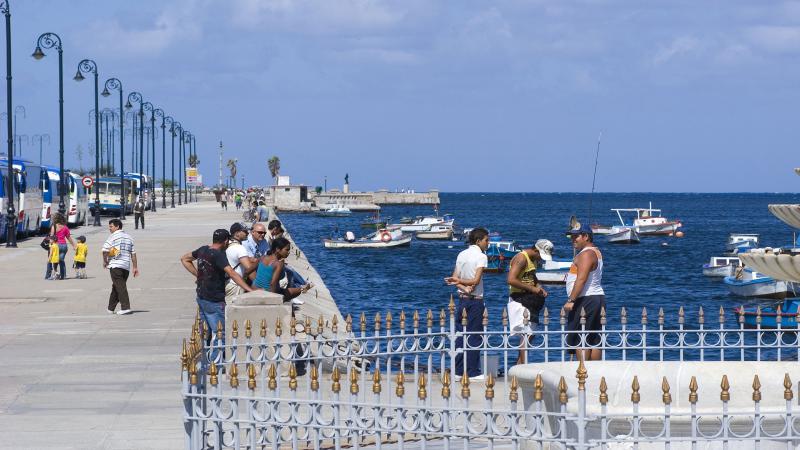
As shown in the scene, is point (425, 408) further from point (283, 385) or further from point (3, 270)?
point (3, 270)

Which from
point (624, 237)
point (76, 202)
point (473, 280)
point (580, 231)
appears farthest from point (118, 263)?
point (624, 237)

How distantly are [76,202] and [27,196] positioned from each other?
12.8 metres

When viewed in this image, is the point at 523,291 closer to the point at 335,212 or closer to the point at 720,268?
the point at 720,268

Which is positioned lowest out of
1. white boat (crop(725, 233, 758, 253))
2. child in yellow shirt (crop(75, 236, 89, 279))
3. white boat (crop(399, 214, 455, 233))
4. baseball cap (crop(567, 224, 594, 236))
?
white boat (crop(725, 233, 758, 253))

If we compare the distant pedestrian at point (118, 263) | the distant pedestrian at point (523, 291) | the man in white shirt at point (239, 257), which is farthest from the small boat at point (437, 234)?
the distant pedestrian at point (523, 291)

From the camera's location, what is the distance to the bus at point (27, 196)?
51906 millimetres

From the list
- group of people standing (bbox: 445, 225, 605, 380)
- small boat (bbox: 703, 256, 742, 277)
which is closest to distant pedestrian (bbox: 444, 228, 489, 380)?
group of people standing (bbox: 445, 225, 605, 380)

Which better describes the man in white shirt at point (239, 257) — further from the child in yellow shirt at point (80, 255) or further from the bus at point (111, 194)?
the bus at point (111, 194)

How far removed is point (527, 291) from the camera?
15992 mm

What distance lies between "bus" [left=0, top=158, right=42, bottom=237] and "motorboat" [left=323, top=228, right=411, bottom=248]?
36.0 meters

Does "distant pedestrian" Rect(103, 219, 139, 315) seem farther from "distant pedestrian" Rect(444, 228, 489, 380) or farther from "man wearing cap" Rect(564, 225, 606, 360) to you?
"man wearing cap" Rect(564, 225, 606, 360)

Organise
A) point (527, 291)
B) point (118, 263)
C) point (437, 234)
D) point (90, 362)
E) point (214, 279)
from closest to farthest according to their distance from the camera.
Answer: point (527, 291), point (214, 279), point (90, 362), point (118, 263), point (437, 234)

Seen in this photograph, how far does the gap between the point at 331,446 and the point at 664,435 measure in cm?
350

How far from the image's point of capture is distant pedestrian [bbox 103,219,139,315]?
2266cm
